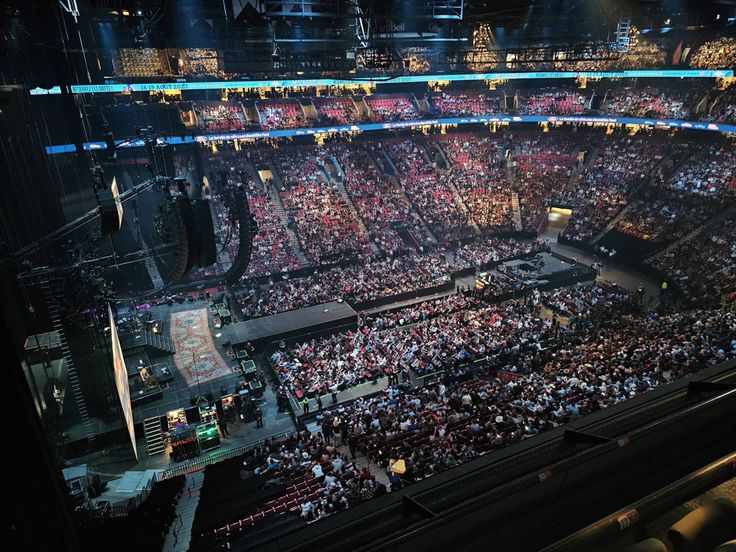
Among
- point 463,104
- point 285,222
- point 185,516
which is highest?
point 463,104

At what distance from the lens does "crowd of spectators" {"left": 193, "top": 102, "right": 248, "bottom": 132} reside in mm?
31172

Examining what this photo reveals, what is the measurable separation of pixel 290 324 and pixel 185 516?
985cm

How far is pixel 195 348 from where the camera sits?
17.9 meters

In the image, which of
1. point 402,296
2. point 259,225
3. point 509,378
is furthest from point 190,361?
point 259,225

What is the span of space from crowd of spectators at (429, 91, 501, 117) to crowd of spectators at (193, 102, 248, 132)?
1581 cm

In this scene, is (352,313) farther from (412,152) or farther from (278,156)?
(412,152)

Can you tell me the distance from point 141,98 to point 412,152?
1916 cm

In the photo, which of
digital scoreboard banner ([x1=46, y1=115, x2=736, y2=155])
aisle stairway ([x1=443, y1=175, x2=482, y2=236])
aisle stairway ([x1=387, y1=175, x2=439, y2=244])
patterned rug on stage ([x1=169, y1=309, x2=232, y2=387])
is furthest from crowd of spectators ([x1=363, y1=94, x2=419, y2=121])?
patterned rug on stage ([x1=169, y1=309, x2=232, y2=387])

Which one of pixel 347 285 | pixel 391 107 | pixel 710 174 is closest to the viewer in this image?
pixel 347 285

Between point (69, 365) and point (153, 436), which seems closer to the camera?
point (69, 365)

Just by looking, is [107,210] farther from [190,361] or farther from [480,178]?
[480,178]

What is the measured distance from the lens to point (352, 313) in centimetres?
1975

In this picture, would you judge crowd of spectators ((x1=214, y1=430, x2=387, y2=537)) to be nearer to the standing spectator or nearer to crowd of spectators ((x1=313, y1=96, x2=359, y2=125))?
the standing spectator

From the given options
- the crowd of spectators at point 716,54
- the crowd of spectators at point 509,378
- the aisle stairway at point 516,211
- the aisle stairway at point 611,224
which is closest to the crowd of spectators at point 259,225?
the crowd of spectators at point 509,378
